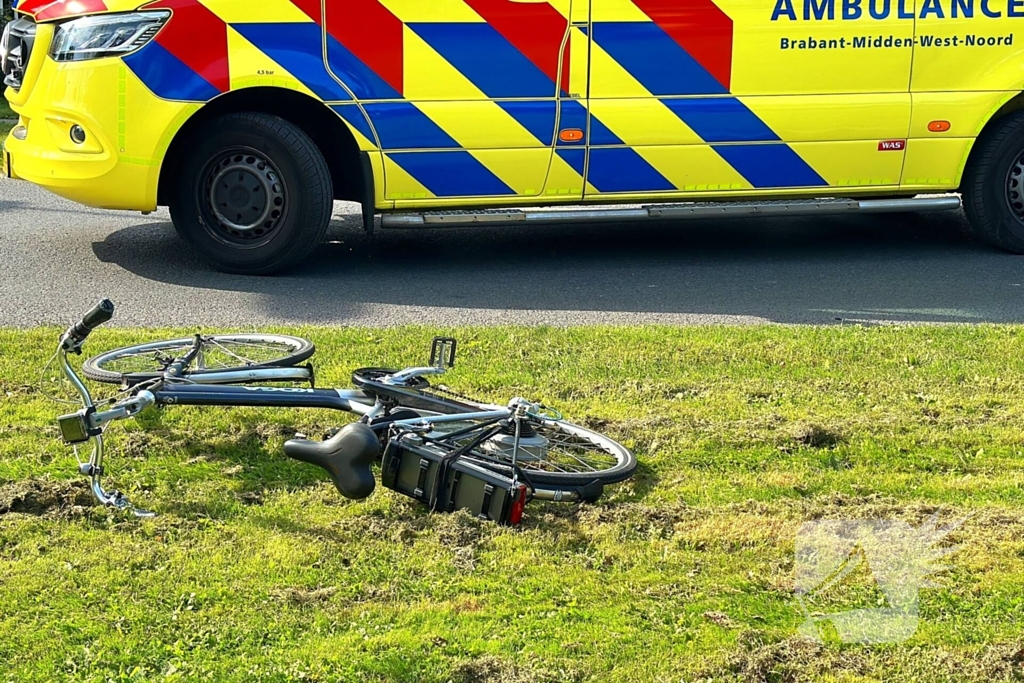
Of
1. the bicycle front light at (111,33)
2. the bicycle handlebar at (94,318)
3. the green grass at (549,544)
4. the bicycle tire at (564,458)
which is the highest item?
the bicycle front light at (111,33)

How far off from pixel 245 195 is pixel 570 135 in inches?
67.6

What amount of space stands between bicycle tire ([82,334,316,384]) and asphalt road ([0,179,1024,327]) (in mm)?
1192

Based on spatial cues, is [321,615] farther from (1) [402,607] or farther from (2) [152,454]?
(2) [152,454]

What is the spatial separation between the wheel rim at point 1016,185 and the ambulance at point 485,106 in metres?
0.35

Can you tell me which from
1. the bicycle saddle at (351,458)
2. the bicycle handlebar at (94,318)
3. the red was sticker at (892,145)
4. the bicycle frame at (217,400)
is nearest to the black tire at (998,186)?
the red was sticker at (892,145)

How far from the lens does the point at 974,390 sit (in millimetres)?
5188

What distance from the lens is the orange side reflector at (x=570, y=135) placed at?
6996 mm

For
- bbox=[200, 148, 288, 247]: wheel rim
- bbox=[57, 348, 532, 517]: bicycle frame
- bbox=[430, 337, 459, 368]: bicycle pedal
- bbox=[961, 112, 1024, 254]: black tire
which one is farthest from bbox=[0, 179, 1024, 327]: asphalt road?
bbox=[57, 348, 532, 517]: bicycle frame

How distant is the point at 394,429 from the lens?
4.07 metres

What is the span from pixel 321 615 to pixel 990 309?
4.44m

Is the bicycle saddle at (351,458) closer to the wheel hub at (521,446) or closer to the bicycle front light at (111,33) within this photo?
the wheel hub at (521,446)

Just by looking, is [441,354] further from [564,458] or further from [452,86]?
[452,86]

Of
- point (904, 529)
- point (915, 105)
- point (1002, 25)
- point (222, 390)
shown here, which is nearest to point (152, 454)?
point (222, 390)

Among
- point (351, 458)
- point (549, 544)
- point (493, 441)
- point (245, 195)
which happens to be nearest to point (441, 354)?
point (493, 441)
